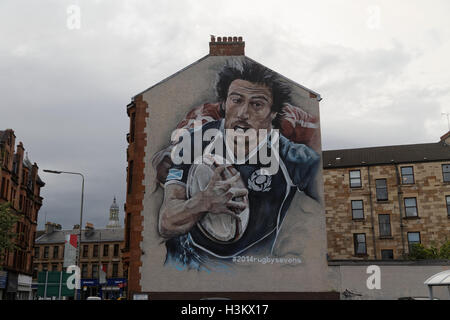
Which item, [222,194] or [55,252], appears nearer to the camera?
[222,194]

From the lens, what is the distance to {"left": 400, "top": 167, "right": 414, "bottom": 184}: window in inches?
1805

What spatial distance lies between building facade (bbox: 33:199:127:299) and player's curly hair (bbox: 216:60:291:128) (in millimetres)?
59455

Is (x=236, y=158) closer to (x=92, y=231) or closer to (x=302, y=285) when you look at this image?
(x=302, y=285)

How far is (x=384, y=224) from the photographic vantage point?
45719mm

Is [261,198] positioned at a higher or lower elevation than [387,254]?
higher

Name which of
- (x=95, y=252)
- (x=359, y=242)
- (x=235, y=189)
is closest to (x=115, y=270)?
(x=95, y=252)

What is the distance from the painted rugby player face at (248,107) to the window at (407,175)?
21.3 metres

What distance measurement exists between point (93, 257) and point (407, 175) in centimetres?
6216

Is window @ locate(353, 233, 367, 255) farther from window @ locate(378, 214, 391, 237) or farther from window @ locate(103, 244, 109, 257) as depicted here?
window @ locate(103, 244, 109, 257)

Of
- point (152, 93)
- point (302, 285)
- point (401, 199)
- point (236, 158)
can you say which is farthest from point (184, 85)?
point (401, 199)

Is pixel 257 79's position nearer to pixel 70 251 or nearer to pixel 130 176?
pixel 130 176

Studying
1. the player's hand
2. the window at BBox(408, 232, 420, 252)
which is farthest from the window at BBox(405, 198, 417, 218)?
the player's hand

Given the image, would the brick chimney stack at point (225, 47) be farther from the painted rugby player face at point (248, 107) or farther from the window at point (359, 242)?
the window at point (359, 242)
